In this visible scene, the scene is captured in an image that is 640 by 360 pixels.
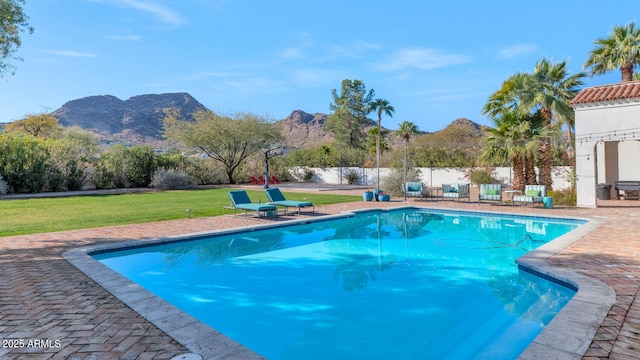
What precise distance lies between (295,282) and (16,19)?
8.72m

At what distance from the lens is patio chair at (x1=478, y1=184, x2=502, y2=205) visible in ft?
48.4

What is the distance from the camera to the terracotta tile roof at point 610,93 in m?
12.7

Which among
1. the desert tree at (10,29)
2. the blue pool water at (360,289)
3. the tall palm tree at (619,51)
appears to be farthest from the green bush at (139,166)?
the tall palm tree at (619,51)

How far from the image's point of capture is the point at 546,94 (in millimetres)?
15820

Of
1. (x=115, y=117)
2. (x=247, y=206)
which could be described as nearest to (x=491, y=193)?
(x=247, y=206)

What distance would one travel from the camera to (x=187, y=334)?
3.65 meters

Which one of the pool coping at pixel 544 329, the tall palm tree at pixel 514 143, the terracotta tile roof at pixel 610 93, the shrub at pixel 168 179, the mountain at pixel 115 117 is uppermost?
the mountain at pixel 115 117

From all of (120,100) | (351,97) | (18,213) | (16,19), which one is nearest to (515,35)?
(16,19)

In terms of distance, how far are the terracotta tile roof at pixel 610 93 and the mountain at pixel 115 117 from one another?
7663 cm

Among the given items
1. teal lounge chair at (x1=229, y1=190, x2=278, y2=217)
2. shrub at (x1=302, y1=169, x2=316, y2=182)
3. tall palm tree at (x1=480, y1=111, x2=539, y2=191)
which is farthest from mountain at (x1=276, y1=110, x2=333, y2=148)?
teal lounge chair at (x1=229, y1=190, x2=278, y2=217)

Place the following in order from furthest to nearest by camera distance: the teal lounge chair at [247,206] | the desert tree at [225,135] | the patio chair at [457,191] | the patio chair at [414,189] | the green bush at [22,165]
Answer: the desert tree at [225,135]
the green bush at [22,165]
the patio chair at [414,189]
the patio chair at [457,191]
the teal lounge chair at [247,206]

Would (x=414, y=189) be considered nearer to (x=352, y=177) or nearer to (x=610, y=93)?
(x=610, y=93)

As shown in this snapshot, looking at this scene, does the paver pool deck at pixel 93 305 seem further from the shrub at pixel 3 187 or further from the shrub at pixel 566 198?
the shrub at pixel 3 187

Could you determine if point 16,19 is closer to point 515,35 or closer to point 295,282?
point 295,282
